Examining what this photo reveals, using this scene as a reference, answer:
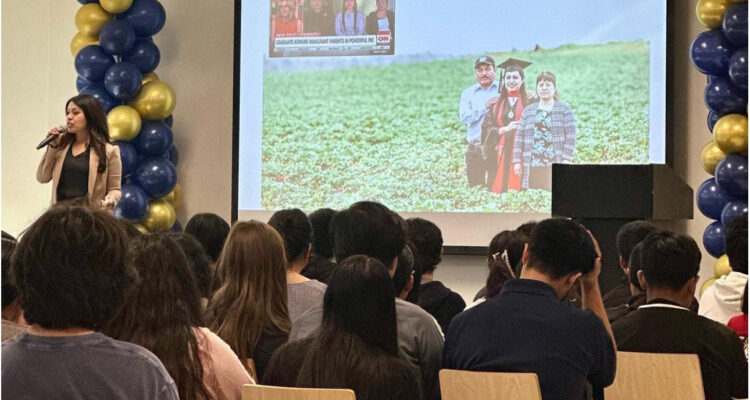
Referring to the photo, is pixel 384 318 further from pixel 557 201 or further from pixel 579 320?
pixel 557 201

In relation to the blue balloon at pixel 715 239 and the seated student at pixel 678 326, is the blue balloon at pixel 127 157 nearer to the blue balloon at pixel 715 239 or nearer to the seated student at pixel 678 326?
the blue balloon at pixel 715 239

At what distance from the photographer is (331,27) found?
24.3 ft

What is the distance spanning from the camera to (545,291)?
2799 millimetres

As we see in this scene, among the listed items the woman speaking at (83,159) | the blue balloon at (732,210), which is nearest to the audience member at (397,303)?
the woman speaking at (83,159)

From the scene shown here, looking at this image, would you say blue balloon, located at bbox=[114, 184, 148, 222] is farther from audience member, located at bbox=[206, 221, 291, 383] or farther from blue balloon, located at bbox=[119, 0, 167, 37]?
audience member, located at bbox=[206, 221, 291, 383]

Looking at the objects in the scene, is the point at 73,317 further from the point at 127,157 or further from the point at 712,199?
the point at 127,157

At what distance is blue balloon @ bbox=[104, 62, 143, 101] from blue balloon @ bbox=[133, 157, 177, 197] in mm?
497

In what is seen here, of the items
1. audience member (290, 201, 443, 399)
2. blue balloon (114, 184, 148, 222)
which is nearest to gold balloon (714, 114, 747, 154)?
audience member (290, 201, 443, 399)

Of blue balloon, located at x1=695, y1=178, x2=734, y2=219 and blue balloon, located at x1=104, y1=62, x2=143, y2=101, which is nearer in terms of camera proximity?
blue balloon, located at x1=695, y1=178, x2=734, y2=219

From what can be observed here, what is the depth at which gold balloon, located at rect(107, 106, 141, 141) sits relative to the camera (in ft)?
22.7

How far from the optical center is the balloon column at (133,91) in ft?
22.8

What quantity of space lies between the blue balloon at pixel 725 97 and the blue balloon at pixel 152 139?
3.69 meters

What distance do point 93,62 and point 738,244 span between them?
4765 mm

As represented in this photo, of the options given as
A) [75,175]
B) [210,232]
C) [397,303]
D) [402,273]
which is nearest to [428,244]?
[402,273]
